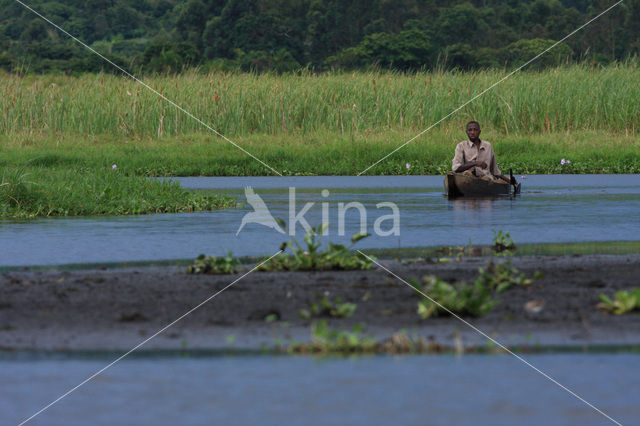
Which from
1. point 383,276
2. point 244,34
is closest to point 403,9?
point 244,34

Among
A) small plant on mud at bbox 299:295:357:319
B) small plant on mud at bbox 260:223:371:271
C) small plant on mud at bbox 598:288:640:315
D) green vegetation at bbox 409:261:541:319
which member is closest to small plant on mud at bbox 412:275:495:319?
green vegetation at bbox 409:261:541:319

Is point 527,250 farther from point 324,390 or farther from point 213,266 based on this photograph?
point 324,390

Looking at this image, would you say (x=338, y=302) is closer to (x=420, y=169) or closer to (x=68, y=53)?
(x=420, y=169)

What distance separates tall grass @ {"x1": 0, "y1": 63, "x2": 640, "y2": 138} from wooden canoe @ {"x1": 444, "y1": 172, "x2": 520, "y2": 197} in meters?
8.92

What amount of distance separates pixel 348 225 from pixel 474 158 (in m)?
4.11

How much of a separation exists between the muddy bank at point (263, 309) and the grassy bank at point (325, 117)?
1484cm

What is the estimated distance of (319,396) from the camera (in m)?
4.64

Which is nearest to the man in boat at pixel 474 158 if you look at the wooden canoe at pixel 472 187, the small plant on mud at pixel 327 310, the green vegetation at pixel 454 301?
the wooden canoe at pixel 472 187

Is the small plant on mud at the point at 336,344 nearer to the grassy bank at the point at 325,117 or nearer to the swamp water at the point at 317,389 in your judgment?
the swamp water at the point at 317,389

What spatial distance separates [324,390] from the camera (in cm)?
473

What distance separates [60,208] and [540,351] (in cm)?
943

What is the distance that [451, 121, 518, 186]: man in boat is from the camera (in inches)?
625

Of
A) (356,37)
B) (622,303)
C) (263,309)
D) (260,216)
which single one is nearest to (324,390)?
(263,309)

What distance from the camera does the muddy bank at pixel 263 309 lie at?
5758 millimetres
